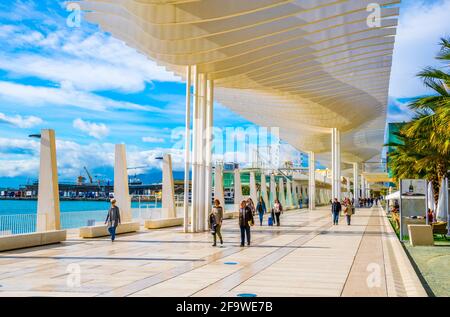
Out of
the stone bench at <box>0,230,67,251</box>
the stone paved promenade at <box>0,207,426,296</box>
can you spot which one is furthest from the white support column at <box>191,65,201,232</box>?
the stone bench at <box>0,230,67,251</box>

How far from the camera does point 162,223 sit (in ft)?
68.6

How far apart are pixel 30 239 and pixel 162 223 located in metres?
8.14

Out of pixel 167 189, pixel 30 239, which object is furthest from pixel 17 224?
pixel 167 189

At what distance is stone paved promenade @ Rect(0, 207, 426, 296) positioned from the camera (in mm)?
7402

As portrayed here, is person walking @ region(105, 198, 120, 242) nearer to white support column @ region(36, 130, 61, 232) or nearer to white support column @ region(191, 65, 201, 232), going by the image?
white support column @ region(36, 130, 61, 232)

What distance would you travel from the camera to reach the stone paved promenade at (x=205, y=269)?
7.40 metres

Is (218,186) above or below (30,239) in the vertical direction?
above

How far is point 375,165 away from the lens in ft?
368

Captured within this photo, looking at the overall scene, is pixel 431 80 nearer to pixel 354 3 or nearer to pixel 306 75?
pixel 354 3

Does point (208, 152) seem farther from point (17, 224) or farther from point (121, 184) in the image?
point (17, 224)

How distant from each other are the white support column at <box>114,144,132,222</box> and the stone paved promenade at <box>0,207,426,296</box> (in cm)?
363
